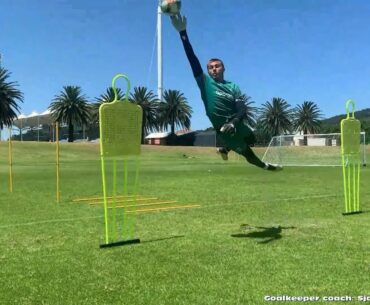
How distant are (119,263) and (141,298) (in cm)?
157

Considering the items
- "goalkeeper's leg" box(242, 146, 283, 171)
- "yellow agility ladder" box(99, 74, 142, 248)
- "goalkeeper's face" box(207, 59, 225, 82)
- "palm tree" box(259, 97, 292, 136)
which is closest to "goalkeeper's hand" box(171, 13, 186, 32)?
"goalkeeper's face" box(207, 59, 225, 82)

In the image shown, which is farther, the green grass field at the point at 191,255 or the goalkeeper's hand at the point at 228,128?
the goalkeeper's hand at the point at 228,128

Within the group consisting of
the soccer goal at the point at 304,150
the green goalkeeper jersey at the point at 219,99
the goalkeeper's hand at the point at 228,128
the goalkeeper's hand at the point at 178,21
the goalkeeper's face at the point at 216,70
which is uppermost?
the goalkeeper's hand at the point at 178,21

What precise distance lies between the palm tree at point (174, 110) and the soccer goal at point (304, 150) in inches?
1743

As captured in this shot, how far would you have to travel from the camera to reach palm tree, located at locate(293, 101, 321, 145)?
104688 millimetres

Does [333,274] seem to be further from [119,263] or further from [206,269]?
[119,263]

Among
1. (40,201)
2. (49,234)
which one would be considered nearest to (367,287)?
(49,234)

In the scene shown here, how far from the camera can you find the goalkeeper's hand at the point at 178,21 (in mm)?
8664

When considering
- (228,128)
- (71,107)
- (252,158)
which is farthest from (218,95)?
(71,107)

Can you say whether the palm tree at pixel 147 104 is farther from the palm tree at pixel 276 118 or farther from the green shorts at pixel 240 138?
the green shorts at pixel 240 138

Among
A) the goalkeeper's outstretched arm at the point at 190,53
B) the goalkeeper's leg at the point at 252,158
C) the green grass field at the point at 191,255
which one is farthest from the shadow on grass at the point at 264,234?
the goalkeeper's outstretched arm at the point at 190,53

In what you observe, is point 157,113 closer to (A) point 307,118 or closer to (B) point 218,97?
(A) point 307,118

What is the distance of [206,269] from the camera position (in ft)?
21.8

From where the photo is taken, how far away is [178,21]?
8.67m
